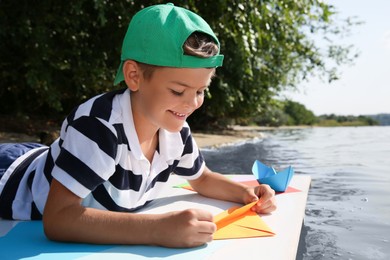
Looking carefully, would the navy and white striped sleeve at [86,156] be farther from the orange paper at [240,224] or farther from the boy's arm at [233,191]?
the boy's arm at [233,191]

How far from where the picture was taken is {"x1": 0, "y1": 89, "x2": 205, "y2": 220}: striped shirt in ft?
4.49

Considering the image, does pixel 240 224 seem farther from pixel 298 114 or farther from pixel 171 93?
pixel 298 114

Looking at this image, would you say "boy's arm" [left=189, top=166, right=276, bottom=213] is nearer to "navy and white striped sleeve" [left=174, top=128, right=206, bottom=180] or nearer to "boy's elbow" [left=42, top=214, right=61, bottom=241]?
"navy and white striped sleeve" [left=174, top=128, right=206, bottom=180]

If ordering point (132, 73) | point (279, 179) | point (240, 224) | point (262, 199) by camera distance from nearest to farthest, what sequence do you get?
point (132, 73), point (240, 224), point (262, 199), point (279, 179)

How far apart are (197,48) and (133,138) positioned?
396mm

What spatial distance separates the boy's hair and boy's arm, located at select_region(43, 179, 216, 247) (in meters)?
0.47

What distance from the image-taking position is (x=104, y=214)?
1351 millimetres

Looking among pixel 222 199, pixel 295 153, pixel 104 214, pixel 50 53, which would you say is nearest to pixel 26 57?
pixel 50 53

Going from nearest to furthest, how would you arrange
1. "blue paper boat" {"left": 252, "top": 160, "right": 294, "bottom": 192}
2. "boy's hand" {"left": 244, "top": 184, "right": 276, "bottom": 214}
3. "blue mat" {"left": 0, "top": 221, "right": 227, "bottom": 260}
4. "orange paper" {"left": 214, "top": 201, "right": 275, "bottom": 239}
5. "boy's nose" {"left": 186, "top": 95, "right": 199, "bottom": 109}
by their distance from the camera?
"blue mat" {"left": 0, "top": 221, "right": 227, "bottom": 260}
"boy's nose" {"left": 186, "top": 95, "right": 199, "bottom": 109}
"orange paper" {"left": 214, "top": 201, "right": 275, "bottom": 239}
"boy's hand" {"left": 244, "top": 184, "right": 276, "bottom": 214}
"blue paper boat" {"left": 252, "top": 160, "right": 294, "bottom": 192}

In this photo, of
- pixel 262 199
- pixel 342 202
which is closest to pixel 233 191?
pixel 262 199

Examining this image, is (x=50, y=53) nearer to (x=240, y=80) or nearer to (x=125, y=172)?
(x=240, y=80)

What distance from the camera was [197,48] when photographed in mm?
1410

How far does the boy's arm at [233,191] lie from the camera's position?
1.86m

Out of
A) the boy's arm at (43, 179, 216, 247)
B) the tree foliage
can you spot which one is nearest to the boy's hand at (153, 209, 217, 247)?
the boy's arm at (43, 179, 216, 247)
